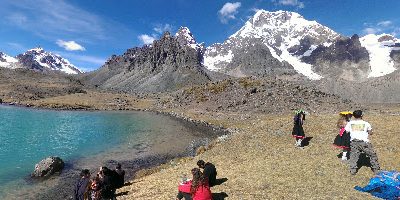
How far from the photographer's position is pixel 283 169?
29.7 meters

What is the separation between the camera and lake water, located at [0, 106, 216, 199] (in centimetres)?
4400

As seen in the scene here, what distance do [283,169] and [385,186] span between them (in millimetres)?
8678

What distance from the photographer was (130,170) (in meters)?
47.8

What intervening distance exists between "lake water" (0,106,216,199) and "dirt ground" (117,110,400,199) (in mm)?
13776

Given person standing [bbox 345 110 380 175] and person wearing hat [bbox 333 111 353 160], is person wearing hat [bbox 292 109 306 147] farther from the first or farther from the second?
person standing [bbox 345 110 380 175]

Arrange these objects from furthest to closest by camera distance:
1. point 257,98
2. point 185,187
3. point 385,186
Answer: point 257,98, point 185,187, point 385,186

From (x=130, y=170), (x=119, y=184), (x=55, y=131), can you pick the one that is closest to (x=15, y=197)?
(x=119, y=184)

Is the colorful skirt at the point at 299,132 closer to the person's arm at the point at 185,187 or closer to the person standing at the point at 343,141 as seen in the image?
the person standing at the point at 343,141

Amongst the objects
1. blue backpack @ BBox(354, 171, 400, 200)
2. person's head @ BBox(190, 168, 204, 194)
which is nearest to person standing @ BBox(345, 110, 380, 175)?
blue backpack @ BBox(354, 171, 400, 200)

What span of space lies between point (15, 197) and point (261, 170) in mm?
23560

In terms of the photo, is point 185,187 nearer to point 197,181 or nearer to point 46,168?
point 197,181

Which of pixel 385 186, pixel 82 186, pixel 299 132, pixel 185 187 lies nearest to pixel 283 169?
pixel 299 132

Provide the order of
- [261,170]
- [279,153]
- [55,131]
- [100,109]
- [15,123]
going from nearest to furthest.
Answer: [261,170] < [279,153] < [55,131] < [15,123] < [100,109]

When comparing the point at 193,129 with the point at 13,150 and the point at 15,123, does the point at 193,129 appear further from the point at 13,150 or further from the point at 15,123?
the point at 15,123
